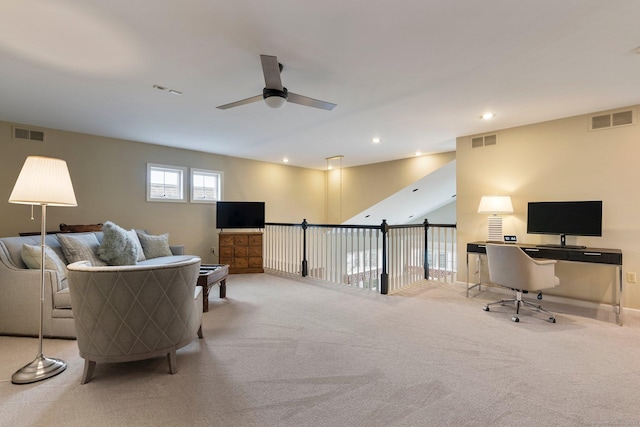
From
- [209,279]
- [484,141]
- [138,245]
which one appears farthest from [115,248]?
[484,141]

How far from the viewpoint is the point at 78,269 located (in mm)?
1924

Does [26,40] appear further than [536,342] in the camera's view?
No

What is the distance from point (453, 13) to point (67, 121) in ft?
16.9

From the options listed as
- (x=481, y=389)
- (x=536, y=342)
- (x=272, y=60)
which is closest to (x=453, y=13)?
(x=272, y=60)

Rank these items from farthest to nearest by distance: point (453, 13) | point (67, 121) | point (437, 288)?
point (437, 288) → point (67, 121) → point (453, 13)

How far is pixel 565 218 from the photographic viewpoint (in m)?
3.71

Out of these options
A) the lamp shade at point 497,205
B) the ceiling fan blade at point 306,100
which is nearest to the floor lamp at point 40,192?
the ceiling fan blade at point 306,100

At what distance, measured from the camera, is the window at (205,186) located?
620cm

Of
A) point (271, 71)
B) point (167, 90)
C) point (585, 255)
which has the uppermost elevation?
point (167, 90)

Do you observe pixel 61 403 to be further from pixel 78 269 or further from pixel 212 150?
pixel 212 150

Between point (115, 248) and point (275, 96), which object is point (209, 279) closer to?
point (115, 248)

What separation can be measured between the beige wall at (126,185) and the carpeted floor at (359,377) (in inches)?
106

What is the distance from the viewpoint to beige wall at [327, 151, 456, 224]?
20.9ft

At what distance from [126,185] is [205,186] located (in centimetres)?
149
